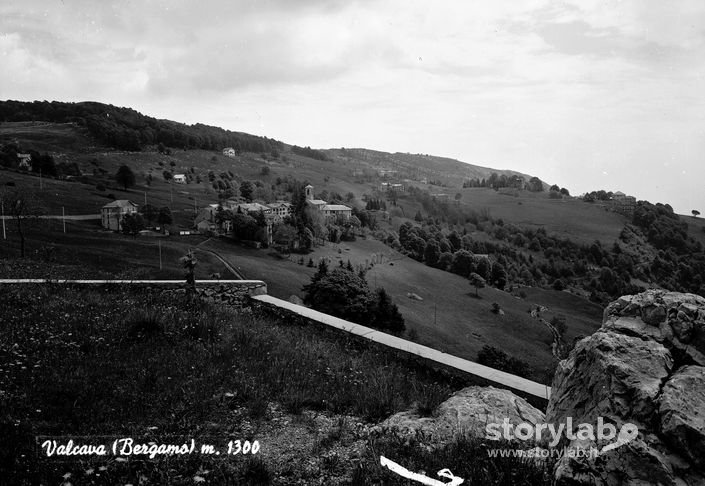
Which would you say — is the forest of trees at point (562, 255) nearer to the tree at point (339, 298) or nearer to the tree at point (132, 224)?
the tree at point (339, 298)

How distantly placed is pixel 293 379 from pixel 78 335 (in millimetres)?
4256

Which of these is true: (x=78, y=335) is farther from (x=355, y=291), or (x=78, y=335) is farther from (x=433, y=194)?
(x=433, y=194)

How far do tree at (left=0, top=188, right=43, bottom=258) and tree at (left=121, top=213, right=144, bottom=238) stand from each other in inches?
288

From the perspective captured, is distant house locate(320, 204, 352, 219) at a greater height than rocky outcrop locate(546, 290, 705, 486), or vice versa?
rocky outcrop locate(546, 290, 705, 486)

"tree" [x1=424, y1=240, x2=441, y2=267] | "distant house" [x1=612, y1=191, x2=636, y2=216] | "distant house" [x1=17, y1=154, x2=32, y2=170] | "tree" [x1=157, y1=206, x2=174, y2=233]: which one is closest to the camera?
"distant house" [x1=17, y1=154, x2=32, y2=170]

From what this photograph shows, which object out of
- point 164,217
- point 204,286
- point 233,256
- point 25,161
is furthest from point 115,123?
point 204,286

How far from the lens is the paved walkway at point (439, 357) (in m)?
6.59

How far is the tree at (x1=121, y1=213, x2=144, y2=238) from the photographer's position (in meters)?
43.6

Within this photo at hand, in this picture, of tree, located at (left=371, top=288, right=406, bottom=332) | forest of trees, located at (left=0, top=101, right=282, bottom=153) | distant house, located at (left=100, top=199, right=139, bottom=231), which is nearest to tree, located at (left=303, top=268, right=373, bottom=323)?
tree, located at (left=371, top=288, right=406, bottom=332)

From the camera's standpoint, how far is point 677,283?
99.2m

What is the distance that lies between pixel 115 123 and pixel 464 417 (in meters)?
92.6

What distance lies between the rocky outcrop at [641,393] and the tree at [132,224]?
45961 millimetres

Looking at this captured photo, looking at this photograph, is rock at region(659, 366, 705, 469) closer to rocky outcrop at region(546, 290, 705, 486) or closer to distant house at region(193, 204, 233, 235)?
rocky outcrop at region(546, 290, 705, 486)

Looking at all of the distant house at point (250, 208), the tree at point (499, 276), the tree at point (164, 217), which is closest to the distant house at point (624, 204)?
the tree at point (499, 276)
